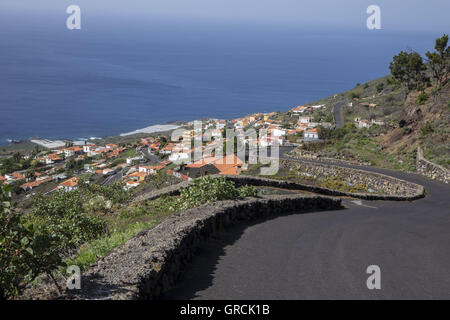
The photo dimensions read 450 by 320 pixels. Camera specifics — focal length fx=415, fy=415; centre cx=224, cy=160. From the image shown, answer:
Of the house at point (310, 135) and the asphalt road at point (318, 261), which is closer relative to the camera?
the asphalt road at point (318, 261)

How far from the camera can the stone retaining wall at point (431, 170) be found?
23.4m

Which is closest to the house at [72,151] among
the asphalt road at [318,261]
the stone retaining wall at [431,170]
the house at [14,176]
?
the house at [14,176]

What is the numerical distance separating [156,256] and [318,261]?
3330mm

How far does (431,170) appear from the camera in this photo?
24.6 m

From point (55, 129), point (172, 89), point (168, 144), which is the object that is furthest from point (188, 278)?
point (172, 89)

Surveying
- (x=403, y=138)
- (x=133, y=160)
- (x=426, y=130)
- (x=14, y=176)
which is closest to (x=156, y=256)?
(x=426, y=130)

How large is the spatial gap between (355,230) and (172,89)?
149792mm

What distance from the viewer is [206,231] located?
8414 millimetres

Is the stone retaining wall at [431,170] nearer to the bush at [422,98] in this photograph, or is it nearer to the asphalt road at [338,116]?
the bush at [422,98]

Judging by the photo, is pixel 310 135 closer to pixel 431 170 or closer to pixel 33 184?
pixel 431 170

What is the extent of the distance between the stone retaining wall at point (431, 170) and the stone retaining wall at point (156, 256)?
17.3 m
